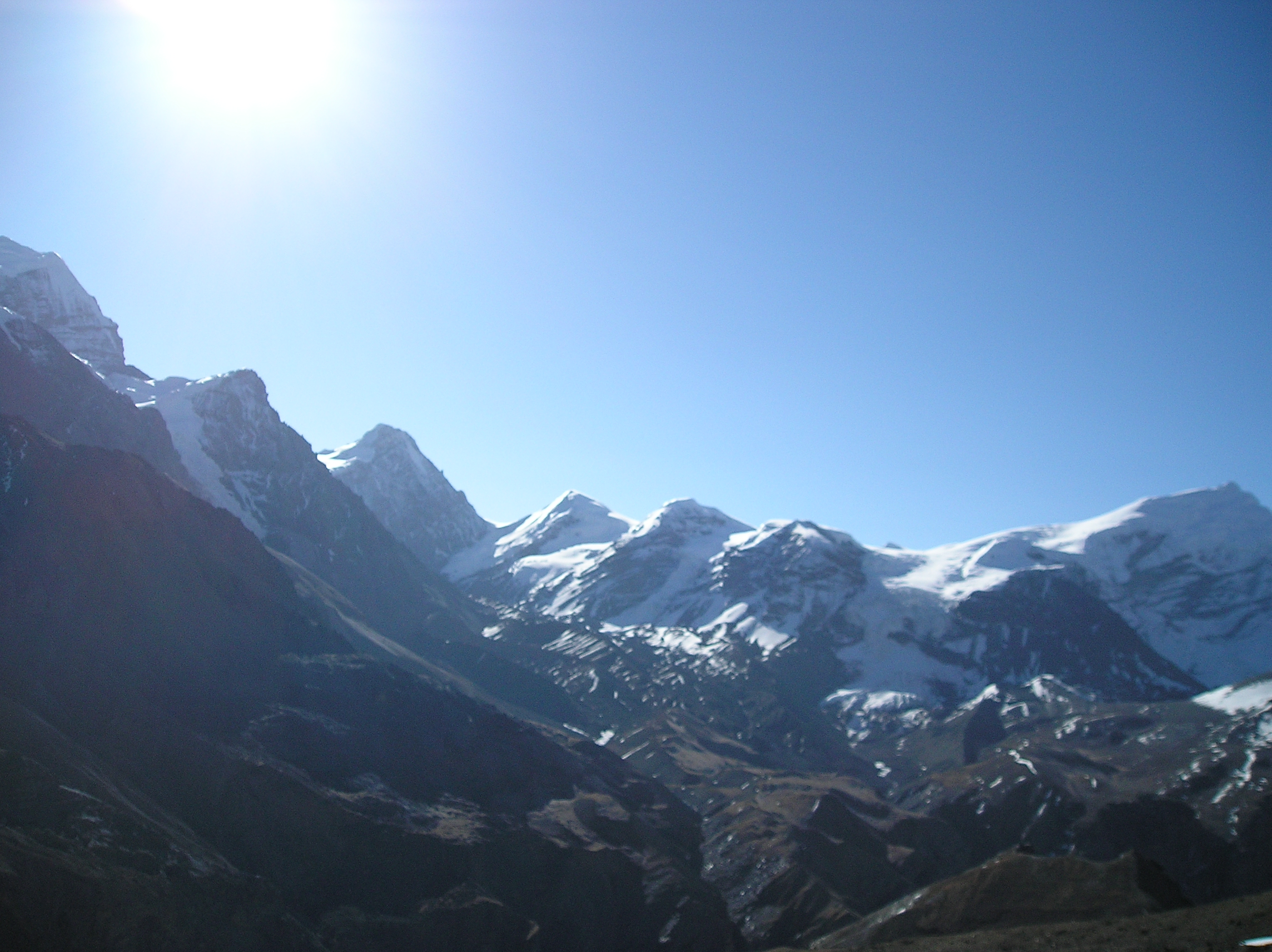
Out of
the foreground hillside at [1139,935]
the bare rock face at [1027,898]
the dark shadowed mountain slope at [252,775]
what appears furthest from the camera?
the dark shadowed mountain slope at [252,775]

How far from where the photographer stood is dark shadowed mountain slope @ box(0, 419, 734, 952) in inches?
3693

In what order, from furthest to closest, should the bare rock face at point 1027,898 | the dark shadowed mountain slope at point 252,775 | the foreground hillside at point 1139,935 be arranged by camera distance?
the dark shadowed mountain slope at point 252,775 → the bare rock face at point 1027,898 → the foreground hillside at point 1139,935

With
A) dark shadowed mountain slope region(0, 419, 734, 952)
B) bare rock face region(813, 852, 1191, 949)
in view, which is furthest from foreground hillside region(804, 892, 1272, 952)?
dark shadowed mountain slope region(0, 419, 734, 952)

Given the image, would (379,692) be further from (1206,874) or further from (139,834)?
(1206,874)

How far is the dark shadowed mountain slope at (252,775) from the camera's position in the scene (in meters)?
93.8

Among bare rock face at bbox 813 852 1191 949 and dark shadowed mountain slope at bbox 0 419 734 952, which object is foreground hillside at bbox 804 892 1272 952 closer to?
bare rock face at bbox 813 852 1191 949

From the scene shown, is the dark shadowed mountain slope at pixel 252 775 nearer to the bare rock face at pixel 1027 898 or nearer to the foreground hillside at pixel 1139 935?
the bare rock face at pixel 1027 898

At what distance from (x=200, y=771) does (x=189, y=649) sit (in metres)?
27.6

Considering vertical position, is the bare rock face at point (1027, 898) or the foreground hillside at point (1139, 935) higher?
the foreground hillside at point (1139, 935)

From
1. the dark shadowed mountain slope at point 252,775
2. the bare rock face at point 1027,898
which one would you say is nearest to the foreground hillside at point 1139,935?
the bare rock face at point 1027,898

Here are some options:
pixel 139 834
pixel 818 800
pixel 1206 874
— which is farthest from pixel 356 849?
→ pixel 1206 874

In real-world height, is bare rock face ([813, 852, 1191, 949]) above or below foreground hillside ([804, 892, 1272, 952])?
below

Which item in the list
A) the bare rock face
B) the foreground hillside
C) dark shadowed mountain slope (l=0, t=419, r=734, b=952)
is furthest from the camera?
dark shadowed mountain slope (l=0, t=419, r=734, b=952)

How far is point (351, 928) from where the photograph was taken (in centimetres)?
10544
